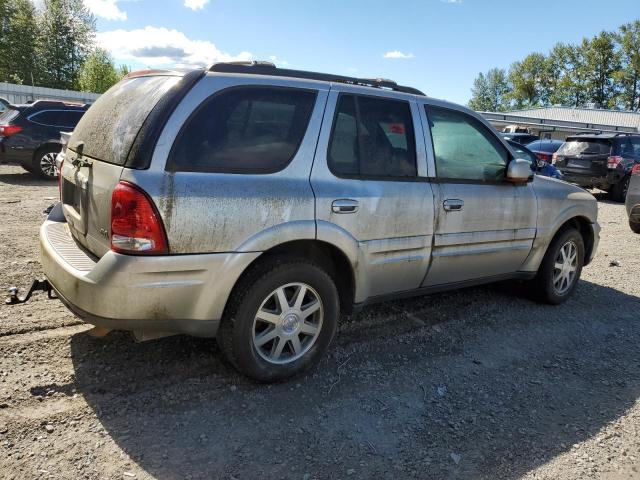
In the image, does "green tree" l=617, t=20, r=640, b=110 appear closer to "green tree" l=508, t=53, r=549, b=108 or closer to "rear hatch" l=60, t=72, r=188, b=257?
"green tree" l=508, t=53, r=549, b=108

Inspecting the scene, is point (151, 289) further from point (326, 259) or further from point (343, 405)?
point (343, 405)

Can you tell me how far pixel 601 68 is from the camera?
7838 cm

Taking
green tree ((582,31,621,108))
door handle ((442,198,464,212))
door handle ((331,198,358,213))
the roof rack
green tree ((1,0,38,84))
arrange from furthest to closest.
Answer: green tree ((582,31,621,108)), green tree ((1,0,38,84)), door handle ((442,198,464,212)), door handle ((331,198,358,213)), the roof rack

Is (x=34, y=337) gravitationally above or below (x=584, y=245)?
below


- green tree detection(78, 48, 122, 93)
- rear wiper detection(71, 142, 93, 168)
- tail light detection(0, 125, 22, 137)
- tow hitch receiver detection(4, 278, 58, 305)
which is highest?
green tree detection(78, 48, 122, 93)

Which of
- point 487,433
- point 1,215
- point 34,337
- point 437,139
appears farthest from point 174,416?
point 1,215

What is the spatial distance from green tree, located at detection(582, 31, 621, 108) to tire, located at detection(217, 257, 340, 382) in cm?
8788

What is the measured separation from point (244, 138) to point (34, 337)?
2.12 m

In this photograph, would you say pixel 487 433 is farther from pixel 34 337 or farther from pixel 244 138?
pixel 34 337

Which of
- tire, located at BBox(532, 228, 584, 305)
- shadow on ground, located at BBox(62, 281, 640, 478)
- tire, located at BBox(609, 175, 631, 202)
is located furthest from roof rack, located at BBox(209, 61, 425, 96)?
tire, located at BBox(609, 175, 631, 202)

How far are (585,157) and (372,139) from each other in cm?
1266

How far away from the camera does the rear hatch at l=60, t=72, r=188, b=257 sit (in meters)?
2.80

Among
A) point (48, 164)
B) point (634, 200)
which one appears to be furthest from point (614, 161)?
point (48, 164)

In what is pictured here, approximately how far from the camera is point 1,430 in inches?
103
